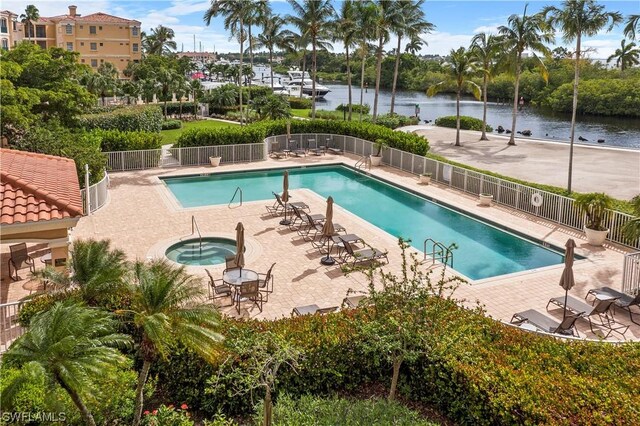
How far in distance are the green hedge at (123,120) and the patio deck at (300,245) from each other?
23.8 feet

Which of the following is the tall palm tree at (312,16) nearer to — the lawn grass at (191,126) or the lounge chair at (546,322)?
the lawn grass at (191,126)

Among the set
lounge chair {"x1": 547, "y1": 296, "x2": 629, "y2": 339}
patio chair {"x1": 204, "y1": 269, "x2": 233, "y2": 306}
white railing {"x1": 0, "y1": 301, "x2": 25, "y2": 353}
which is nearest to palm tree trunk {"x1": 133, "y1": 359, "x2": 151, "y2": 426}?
white railing {"x1": 0, "y1": 301, "x2": 25, "y2": 353}

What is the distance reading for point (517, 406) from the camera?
24.3 feet

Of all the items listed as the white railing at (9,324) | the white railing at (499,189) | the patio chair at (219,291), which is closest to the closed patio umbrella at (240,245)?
the patio chair at (219,291)

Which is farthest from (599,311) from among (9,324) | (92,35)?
(92,35)

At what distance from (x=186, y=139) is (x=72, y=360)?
2443 centimetres

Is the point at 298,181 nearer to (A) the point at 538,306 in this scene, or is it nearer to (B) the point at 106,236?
(B) the point at 106,236

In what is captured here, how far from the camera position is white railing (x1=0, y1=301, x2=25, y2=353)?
10.1 metres

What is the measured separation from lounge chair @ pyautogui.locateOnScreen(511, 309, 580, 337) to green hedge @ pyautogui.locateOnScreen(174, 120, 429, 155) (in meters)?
17.1

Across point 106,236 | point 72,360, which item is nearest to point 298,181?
point 106,236

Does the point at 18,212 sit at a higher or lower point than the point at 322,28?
lower

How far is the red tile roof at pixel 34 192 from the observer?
36.2 feet

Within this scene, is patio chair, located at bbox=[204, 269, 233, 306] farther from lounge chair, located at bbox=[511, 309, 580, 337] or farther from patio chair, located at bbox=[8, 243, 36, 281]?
lounge chair, located at bbox=[511, 309, 580, 337]

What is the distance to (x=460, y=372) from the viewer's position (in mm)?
8164
